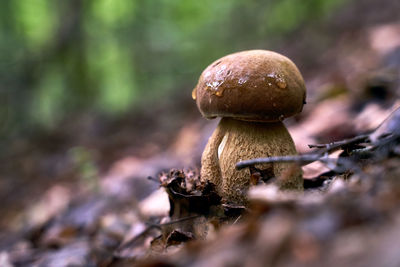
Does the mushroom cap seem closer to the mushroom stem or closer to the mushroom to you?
the mushroom

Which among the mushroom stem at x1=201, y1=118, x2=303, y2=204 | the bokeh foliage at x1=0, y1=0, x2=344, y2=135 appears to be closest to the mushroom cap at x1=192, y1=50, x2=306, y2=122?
the mushroom stem at x1=201, y1=118, x2=303, y2=204

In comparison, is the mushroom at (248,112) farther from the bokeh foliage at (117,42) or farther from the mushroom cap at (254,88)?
the bokeh foliage at (117,42)

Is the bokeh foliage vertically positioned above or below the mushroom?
above

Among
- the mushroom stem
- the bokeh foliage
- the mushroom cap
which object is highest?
the bokeh foliage

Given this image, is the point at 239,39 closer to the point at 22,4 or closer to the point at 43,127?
the point at 43,127

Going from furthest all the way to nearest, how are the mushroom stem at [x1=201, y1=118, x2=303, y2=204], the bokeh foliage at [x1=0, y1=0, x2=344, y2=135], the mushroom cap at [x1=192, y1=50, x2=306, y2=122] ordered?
the bokeh foliage at [x1=0, y1=0, x2=344, y2=135], the mushroom stem at [x1=201, y1=118, x2=303, y2=204], the mushroom cap at [x1=192, y1=50, x2=306, y2=122]

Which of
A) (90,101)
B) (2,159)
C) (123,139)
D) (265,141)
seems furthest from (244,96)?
(90,101)

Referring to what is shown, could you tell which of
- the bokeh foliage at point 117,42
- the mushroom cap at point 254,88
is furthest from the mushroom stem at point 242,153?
the bokeh foliage at point 117,42
